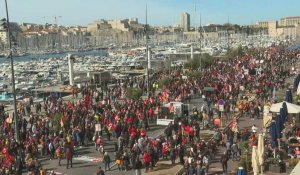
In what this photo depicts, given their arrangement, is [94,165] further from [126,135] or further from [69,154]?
[126,135]

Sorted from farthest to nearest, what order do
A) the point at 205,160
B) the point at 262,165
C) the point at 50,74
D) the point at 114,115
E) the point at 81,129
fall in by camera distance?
the point at 50,74, the point at 114,115, the point at 81,129, the point at 205,160, the point at 262,165

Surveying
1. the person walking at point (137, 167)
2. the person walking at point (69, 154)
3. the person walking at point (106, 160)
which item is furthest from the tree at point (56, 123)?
the person walking at point (137, 167)

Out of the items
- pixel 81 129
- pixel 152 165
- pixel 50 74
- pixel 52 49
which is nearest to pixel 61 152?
pixel 81 129

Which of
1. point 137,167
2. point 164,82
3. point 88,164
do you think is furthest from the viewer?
point 164,82

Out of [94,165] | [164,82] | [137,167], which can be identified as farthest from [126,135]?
[164,82]

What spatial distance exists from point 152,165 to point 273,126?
15.8ft

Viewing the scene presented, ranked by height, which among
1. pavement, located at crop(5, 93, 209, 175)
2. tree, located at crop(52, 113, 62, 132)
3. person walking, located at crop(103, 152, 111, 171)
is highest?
tree, located at crop(52, 113, 62, 132)

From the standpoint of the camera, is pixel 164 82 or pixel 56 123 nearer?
pixel 56 123

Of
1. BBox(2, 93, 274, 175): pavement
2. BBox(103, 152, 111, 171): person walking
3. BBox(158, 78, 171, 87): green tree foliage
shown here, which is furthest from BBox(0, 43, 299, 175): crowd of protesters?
BBox(158, 78, 171, 87): green tree foliage

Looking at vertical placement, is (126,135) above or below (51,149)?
above

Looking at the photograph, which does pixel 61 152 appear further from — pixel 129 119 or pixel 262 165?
pixel 262 165

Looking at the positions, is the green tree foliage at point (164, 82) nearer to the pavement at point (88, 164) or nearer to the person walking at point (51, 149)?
the pavement at point (88, 164)

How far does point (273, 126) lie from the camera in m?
17.4

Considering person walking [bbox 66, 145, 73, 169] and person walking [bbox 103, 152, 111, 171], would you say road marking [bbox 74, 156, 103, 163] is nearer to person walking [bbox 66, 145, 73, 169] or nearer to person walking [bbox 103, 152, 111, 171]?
person walking [bbox 66, 145, 73, 169]
